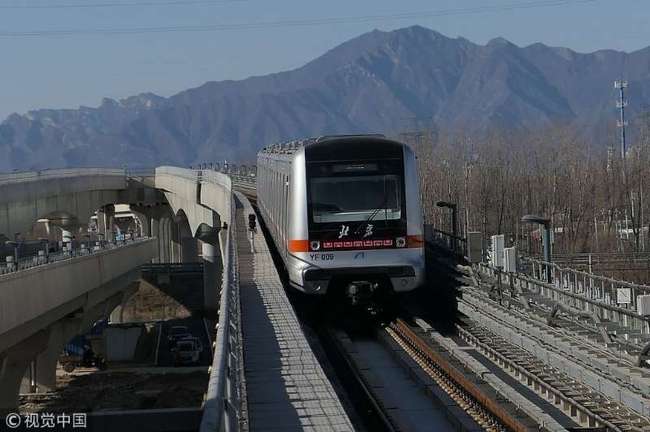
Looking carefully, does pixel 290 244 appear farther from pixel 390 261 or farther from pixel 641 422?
pixel 641 422

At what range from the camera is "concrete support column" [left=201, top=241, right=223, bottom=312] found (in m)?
74.3

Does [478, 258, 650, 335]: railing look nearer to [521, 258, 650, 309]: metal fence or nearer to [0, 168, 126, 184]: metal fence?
[521, 258, 650, 309]: metal fence

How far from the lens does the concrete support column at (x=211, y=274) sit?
74.3m

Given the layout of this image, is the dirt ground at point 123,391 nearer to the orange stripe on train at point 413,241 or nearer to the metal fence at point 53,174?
the metal fence at point 53,174

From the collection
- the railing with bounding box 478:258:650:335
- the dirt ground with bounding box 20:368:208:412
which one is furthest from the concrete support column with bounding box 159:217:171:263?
the railing with bounding box 478:258:650:335

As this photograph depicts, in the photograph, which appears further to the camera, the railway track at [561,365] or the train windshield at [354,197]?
the train windshield at [354,197]

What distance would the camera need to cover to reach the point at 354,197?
24.5 m

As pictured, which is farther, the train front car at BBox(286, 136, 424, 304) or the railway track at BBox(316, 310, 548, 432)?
the train front car at BBox(286, 136, 424, 304)

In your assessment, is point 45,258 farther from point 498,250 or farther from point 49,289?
point 498,250

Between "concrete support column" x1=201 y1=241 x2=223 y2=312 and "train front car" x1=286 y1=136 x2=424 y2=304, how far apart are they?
160 feet

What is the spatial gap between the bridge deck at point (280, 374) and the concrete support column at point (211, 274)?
48649 millimetres

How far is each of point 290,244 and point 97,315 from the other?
97.0ft

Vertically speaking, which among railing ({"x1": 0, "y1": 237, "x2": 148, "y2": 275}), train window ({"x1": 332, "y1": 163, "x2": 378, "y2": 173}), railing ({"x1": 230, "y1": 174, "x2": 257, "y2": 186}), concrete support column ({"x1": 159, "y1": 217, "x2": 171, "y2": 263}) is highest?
railing ({"x1": 230, "y1": 174, "x2": 257, "y2": 186})

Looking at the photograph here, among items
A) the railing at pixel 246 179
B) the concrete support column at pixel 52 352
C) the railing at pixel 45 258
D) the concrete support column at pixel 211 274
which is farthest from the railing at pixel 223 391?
the railing at pixel 246 179
